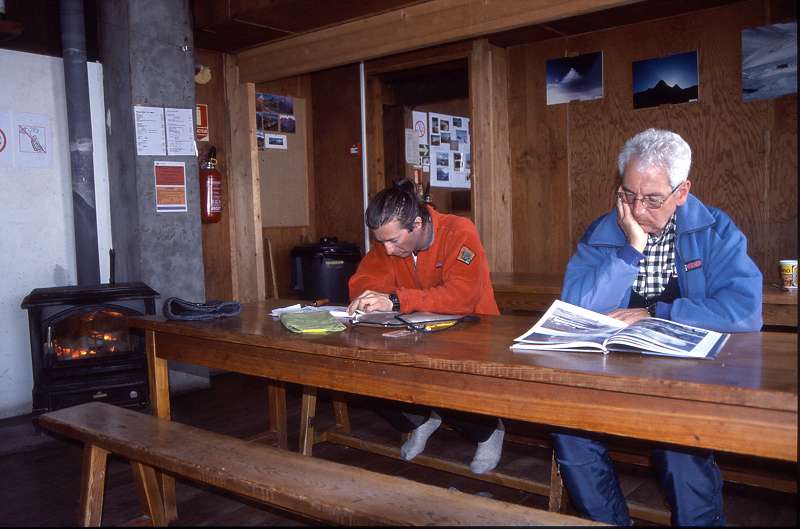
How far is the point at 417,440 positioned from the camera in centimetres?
284

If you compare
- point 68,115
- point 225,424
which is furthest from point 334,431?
point 68,115

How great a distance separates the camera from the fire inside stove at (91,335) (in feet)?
12.2

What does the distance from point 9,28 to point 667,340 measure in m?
3.64

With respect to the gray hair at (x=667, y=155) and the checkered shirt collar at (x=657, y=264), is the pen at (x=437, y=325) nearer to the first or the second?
the checkered shirt collar at (x=657, y=264)

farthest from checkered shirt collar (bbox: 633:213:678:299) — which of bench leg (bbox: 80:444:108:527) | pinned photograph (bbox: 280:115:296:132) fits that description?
pinned photograph (bbox: 280:115:296:132)

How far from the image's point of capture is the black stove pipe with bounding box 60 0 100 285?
3.95m

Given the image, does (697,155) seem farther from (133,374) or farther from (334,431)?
(133,374)

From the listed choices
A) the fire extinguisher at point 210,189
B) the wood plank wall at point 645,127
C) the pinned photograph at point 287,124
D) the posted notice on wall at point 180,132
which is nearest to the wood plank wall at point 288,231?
the pinned photograph at point 287,124

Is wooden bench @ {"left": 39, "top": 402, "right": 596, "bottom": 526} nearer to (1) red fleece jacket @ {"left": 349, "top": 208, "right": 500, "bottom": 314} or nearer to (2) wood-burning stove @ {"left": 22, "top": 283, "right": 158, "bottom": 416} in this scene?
(1) red fleece jacket @ {"left": 349, "top": 208, "right": 500, "bottom": 314}

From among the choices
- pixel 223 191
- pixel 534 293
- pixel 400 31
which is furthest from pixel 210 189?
pixel 534 293

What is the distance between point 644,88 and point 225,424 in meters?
3.19

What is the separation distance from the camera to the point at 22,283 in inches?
157

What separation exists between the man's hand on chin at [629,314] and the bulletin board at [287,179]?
482 cm

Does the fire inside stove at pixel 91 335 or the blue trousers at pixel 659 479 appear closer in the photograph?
the blue trousers at pixel 659 479
